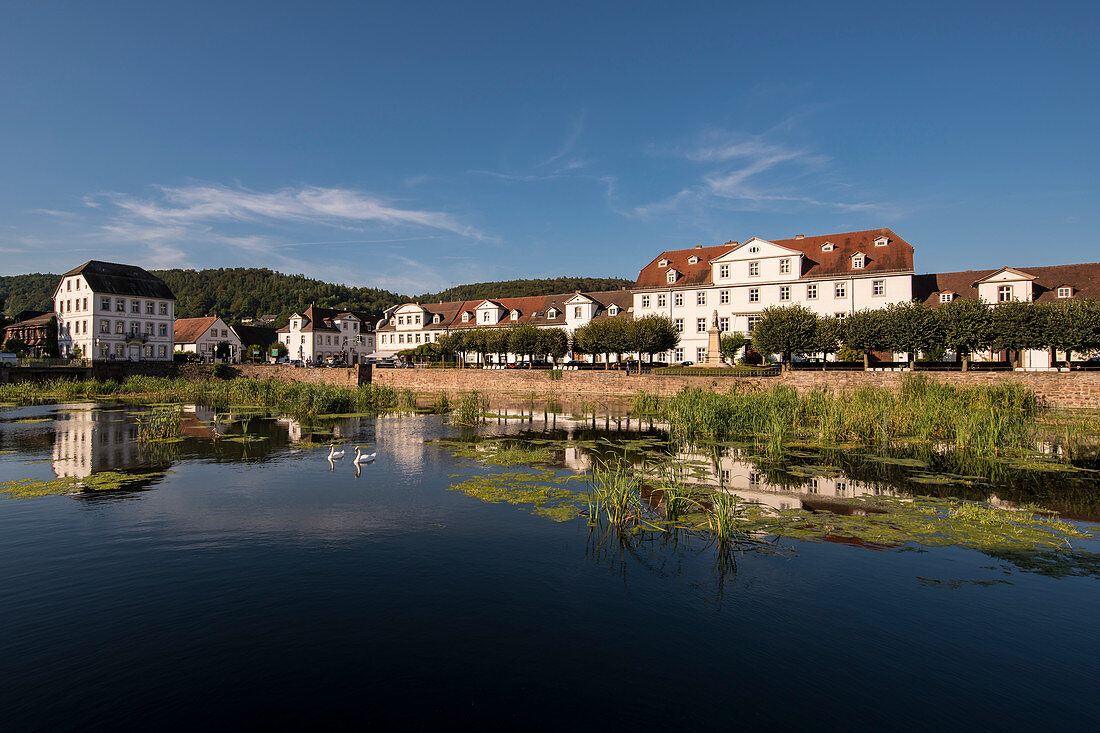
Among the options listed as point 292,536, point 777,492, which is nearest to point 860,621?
point 777,492

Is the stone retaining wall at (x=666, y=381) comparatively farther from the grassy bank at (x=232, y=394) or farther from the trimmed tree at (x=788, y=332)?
the grassy bank at (x=232, y=394)

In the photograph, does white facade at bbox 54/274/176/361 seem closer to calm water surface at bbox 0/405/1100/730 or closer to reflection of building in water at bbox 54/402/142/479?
reflection of building in water at bbox 54/402/142/479

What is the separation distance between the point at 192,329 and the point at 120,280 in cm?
1770

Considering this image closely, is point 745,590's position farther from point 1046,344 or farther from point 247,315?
point 247,315

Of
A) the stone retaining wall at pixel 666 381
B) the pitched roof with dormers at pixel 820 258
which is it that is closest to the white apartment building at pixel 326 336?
the stone retaining wall at pixel 666 381

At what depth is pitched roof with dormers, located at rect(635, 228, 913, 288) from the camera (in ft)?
188

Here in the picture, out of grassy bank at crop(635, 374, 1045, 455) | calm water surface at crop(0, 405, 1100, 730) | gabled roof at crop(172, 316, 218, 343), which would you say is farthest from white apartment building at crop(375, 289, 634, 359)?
calm water surface at crop(0, 405, 1100, 730)

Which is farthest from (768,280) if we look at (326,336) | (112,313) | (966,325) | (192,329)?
(192,329)

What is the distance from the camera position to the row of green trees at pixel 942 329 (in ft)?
135

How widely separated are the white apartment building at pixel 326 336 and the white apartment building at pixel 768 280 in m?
51.9

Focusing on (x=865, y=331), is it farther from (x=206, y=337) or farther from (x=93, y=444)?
(x=206, y=337)

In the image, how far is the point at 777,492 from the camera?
558 inches

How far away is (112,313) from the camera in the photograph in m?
73.6

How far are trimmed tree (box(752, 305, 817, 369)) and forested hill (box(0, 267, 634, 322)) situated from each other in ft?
268
